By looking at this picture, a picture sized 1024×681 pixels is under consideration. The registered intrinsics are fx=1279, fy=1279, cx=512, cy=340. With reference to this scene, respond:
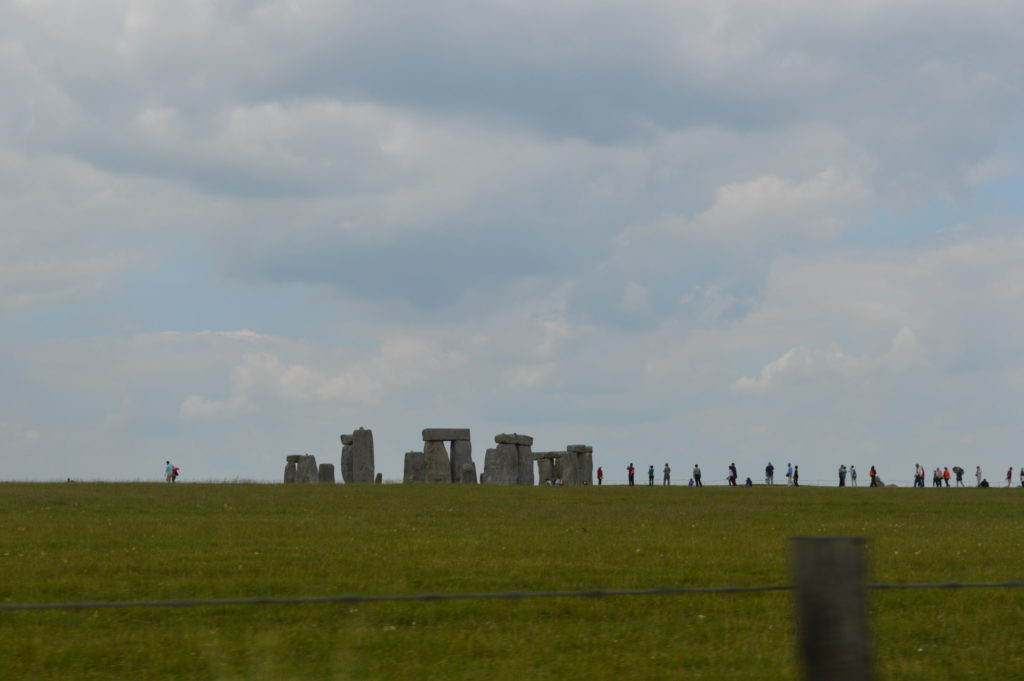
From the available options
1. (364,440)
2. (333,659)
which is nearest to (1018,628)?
(333,659)

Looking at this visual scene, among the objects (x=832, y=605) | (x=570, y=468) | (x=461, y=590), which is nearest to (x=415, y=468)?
(x=570, y=468)

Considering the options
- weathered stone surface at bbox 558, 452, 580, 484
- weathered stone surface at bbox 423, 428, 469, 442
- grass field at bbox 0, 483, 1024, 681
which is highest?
weathered stone surface at bbox 423, 428, 469, 442

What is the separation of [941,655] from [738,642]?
1.89 meters

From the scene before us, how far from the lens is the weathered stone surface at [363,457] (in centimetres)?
5459

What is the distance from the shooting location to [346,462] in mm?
56875

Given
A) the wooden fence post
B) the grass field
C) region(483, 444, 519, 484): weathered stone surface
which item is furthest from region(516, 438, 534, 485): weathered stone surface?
the wooden fence post

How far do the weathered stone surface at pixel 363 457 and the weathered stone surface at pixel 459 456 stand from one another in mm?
3575

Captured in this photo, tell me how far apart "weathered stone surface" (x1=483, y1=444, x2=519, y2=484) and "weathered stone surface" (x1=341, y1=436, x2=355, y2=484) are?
6.00m

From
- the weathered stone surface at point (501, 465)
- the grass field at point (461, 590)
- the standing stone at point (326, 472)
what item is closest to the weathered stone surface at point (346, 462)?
the standing stone at point (326, 472)

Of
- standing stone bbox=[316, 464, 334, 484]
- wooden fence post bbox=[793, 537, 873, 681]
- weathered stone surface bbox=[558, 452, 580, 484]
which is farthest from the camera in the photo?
weathered stone surface bbox=[558, 452, 580, 484]

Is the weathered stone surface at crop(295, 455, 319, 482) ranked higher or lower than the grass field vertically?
higher

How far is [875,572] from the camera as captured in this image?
17.7 metres

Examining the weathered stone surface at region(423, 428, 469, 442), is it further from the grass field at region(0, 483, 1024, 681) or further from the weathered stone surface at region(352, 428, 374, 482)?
the grass field at region(0, 483, 1024, 681)

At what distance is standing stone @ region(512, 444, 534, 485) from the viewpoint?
187 feet
